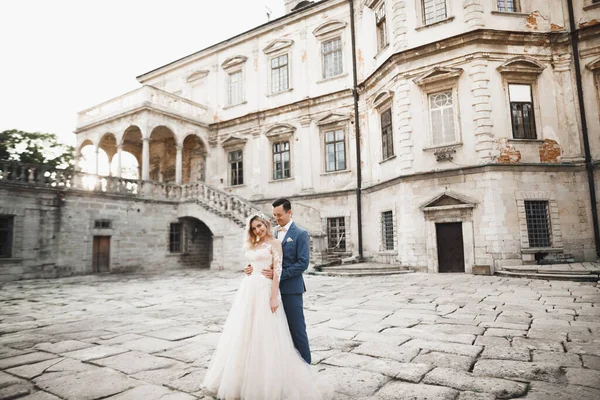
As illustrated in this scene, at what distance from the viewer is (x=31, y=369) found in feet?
13.7

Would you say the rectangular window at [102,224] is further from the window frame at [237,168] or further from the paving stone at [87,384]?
the paving stone at [87,384]

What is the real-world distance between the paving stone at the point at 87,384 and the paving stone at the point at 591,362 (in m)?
4.68

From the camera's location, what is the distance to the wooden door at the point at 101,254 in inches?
669

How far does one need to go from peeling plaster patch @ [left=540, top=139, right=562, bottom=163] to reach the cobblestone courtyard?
668 cm

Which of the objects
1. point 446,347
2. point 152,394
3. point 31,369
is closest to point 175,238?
point 31,369

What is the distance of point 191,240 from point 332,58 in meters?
12.6

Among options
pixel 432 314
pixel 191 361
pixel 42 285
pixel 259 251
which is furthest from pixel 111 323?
pixel 42 285

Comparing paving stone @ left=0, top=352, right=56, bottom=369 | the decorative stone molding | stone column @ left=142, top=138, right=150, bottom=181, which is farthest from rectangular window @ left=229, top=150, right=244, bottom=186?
paving stone @ left=0, top=352, right=56, bottom=369

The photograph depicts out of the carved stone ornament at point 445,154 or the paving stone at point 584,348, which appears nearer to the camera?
the paving stone at point 584,348

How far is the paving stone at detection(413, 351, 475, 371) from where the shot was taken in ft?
13.1

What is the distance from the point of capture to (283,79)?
21.2m

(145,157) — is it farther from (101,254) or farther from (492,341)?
(492,341)

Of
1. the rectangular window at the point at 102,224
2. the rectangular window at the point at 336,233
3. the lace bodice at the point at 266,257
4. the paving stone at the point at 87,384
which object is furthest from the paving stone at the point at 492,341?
the rectangular window at the point at 102,224

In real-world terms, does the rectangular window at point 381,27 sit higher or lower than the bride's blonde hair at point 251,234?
higher
